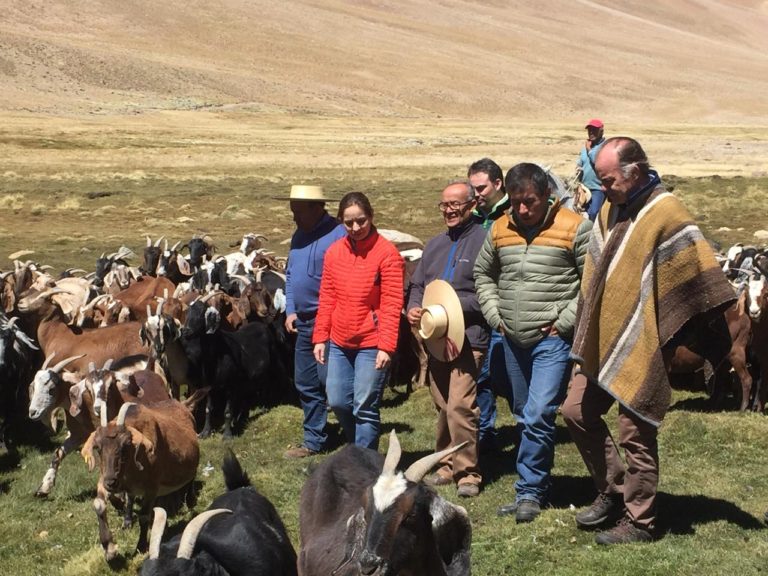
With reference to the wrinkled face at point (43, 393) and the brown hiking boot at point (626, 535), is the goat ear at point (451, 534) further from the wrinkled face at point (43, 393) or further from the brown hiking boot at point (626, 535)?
the wrinkled face at point (43, 393)

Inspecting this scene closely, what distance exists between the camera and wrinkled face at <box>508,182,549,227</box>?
20.8ft

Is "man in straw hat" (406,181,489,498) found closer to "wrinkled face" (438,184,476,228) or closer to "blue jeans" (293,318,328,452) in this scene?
"wrinkled face" (438,184,476,228)

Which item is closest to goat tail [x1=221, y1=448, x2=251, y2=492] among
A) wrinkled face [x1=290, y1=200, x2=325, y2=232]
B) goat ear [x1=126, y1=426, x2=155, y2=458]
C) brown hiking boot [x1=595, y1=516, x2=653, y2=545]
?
goat ear [x1=126, y1=426, x2=155, y2=458]

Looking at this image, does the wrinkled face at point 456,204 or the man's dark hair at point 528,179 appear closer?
the man's dark hair at point 528,179

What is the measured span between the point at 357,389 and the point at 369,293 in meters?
0.72

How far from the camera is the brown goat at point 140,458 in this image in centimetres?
654

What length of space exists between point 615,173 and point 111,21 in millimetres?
125835

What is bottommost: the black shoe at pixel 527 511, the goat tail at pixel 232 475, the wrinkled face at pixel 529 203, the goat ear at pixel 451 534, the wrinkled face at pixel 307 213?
the black shoe at pixel 527 511

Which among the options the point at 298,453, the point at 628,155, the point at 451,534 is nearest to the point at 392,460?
the point at 451,534

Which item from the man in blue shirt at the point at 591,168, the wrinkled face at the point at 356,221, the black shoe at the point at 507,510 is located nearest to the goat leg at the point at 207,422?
the wrinkled face at the point at 356,221

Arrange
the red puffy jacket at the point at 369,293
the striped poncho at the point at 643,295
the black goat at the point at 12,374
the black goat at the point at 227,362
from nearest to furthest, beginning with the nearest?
1. the striped poncho at the point at 643,295
2. the red puffy jacket at the point at 369,293
3. the black goat at the point at 12,374
4. the black goat at the point at 227,362

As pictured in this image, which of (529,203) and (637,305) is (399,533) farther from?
(529,203)

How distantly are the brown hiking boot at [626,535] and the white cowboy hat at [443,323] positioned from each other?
5.42 feet

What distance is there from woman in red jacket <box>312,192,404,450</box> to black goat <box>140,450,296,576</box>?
4.60 feet
